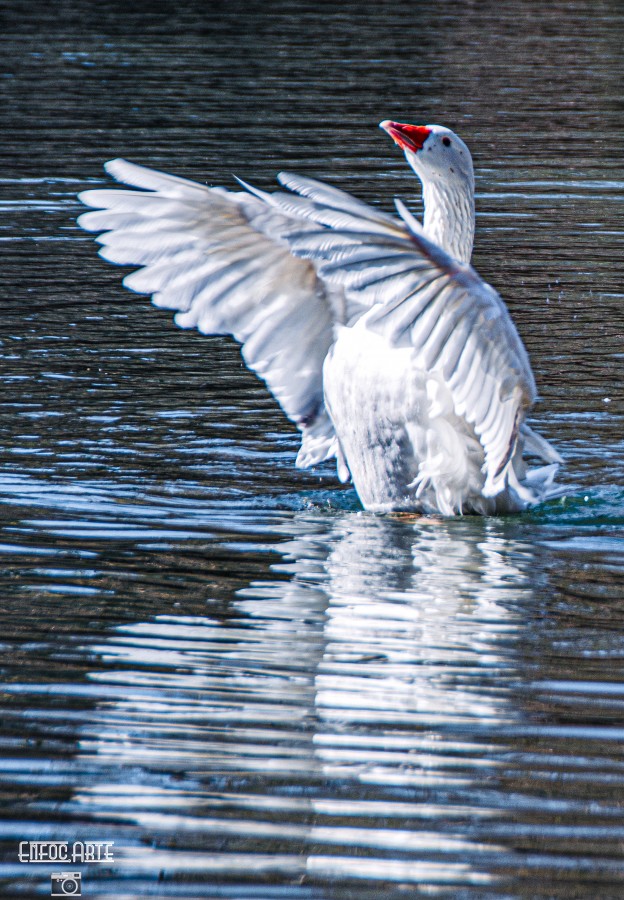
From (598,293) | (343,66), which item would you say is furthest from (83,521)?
(343,66)

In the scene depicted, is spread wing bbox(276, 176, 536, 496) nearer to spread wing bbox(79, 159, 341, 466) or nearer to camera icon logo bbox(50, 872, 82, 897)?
spread wing bbox(79, 159, 341, 466)

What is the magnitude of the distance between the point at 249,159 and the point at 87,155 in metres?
1.81

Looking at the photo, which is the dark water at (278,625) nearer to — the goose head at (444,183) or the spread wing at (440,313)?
the spread wing at (440,313)

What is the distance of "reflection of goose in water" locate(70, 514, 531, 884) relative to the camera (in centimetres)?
412

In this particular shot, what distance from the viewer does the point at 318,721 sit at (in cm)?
491

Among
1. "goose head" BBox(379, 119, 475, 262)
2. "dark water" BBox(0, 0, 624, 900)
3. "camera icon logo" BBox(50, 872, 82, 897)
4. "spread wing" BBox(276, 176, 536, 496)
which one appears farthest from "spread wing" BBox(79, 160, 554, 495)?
"camera icon logo" BBox(50, 872, 82, 897)

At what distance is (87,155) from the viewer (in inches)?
677

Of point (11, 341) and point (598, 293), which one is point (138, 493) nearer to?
point (11, 341)

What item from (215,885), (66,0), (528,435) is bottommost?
(215,885)

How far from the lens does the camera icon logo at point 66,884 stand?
12.9 ft

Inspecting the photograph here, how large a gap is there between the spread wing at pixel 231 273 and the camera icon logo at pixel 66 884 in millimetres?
3116

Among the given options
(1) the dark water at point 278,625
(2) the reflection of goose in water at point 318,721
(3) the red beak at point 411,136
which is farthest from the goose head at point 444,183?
(2) the reflection of goose in water at point 318,721

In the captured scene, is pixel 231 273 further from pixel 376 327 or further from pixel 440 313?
pixel 440 313

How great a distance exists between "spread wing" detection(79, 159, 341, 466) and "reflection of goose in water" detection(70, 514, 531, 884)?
121 cm
